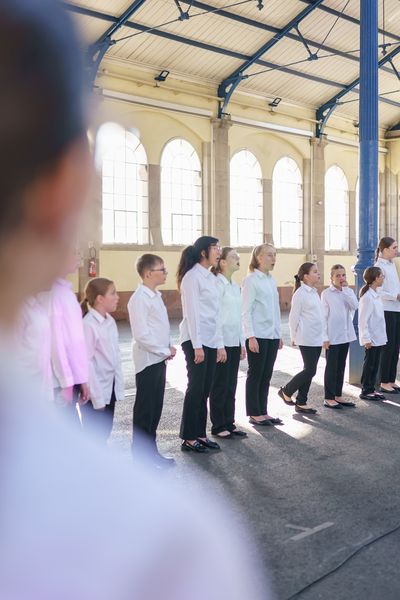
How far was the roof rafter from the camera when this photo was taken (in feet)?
55.8

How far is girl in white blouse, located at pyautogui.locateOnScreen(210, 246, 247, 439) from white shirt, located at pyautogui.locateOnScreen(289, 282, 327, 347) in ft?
Result: 3.55

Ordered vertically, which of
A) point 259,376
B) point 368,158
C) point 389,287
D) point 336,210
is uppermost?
point 336,210

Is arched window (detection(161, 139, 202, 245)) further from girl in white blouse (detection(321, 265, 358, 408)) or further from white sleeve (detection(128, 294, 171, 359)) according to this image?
white sleeve (detection(128, 294, 171, 359))

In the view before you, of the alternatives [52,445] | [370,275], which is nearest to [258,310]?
[370,275]

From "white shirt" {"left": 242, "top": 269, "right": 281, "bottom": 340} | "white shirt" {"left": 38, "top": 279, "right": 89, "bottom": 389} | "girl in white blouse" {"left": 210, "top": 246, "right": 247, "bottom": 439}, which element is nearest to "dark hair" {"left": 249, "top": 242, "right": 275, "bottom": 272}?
"white shirt" {"left": 242, "top": 269, "right": 281, "bottom": 340}

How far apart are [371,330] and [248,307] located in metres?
2.00

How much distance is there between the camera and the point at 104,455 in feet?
1.43

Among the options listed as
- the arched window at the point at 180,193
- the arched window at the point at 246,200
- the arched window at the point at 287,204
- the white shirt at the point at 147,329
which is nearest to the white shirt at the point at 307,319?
the white shirt at the point at 147,329

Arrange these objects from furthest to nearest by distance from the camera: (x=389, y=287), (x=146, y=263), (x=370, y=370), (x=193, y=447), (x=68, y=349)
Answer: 1. (x=389, y=287)
2. (x=370, y=370)
3. (x=193, y=447)
4. (x=146, y=263)
5. (x=68, y=349)

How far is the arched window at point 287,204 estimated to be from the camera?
21.3 metres

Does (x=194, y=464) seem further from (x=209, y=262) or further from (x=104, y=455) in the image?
(x=104, y=455)

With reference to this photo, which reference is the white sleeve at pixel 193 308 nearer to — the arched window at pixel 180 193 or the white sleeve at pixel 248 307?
the white sleeve at pixel 248 307

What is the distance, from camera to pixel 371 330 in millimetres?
7930

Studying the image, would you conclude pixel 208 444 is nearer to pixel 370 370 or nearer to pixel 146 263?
pixel 146 263
